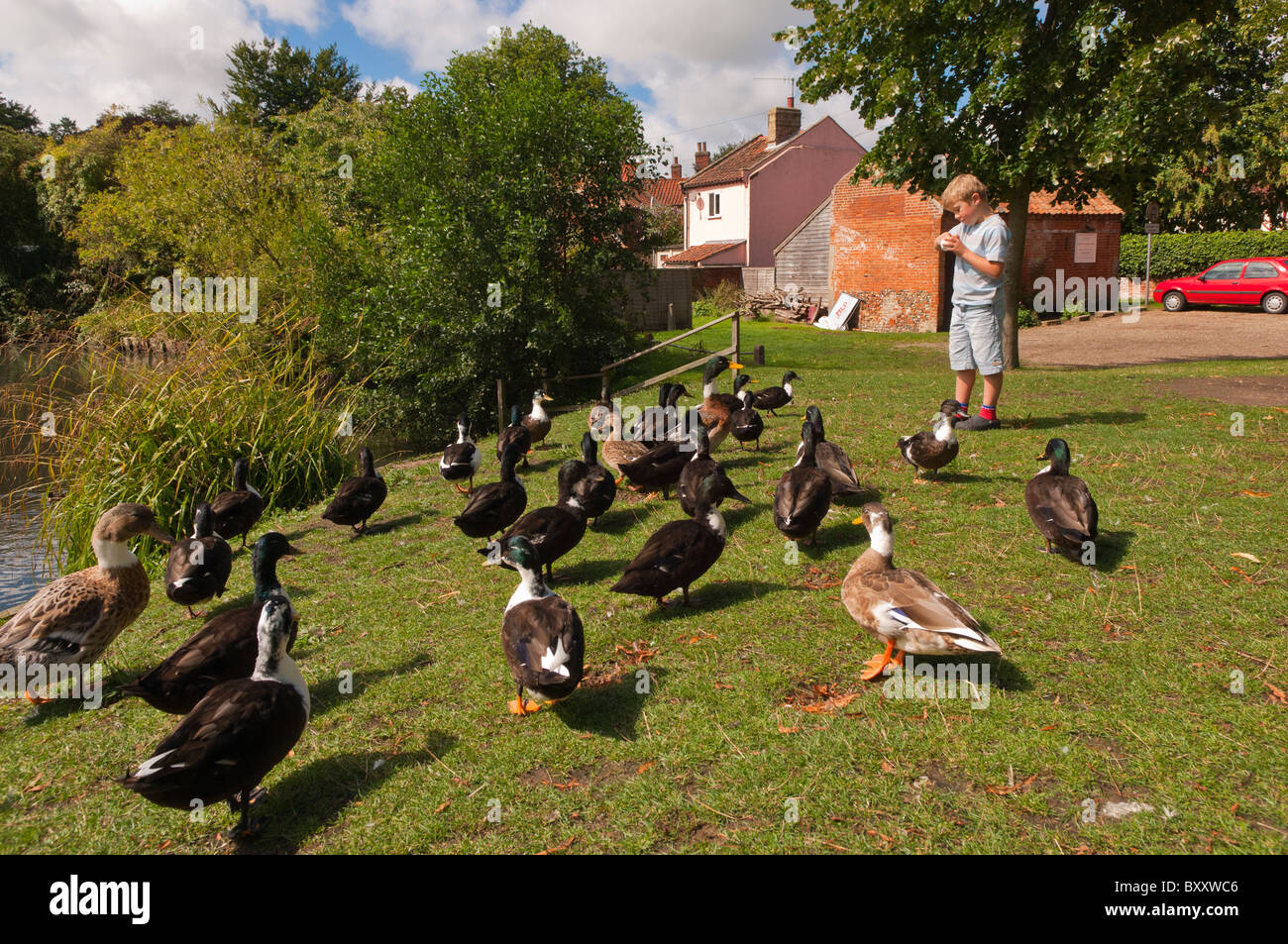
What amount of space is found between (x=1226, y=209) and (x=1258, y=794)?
5164 cm

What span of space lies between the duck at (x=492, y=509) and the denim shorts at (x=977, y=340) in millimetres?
5815

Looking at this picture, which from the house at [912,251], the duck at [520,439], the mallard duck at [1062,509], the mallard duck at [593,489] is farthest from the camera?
the house at [912,251]

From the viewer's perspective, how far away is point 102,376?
1135 centimetres

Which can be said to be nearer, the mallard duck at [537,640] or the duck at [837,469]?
the mallard duck at [537,640]

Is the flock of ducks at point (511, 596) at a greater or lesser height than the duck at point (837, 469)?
lesser

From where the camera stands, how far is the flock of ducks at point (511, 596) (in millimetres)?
4141

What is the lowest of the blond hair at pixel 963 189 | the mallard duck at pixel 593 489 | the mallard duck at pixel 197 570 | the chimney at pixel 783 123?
the mallard duck at pixel 197 570

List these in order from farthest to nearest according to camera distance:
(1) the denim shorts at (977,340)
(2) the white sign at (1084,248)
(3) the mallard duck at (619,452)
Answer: (2) the white sign at (1084,248) → (1) the denim shorts at (977,340) → (3) the mallard duck at (619,452)

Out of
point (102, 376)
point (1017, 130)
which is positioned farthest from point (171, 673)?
point (1017, 130)

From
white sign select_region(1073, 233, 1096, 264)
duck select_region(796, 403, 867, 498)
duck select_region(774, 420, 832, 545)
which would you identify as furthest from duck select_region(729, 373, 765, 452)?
white sign select_region(1073, 233, 1096, 264)

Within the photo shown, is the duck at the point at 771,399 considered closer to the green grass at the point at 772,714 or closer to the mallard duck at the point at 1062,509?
the green grass at the point at 772,714

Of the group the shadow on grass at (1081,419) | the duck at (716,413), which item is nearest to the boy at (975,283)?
the shadow on grass at (1081,419)

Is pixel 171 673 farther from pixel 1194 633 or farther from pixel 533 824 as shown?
pixel 1194 633

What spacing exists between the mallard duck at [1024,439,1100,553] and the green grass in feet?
1.00
